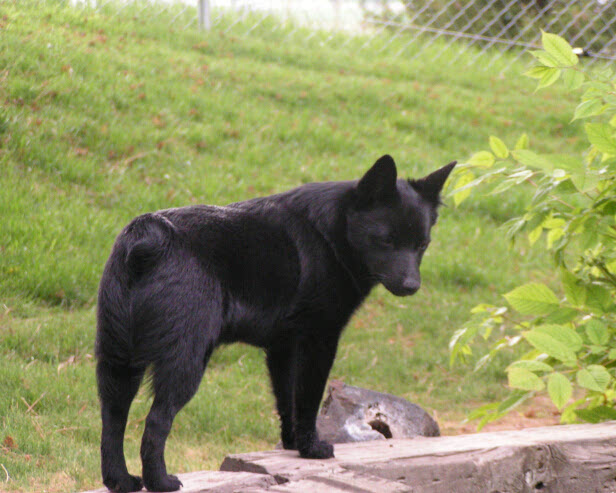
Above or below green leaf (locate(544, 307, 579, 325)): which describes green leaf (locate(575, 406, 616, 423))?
below

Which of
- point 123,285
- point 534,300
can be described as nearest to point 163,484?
point 123,285

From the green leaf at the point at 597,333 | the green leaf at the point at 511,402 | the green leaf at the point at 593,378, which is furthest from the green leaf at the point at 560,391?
the green leaf at the point at 511,402

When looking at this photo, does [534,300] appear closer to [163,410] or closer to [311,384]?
[311,384]

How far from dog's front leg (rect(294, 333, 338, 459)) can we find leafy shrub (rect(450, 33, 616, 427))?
2.74ft

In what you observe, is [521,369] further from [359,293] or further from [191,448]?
[191,448]

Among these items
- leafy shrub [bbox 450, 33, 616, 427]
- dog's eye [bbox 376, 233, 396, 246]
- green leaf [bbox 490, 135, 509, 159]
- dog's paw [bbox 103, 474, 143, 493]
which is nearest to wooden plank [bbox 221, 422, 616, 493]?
leafy shrub [bbox 450, 33, 616, 427]

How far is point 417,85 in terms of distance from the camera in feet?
35.7

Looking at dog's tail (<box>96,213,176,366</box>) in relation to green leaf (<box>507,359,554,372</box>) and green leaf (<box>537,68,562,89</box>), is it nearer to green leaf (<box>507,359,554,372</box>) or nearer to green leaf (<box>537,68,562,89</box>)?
green leaf (<box>507,359,554,372</box>)

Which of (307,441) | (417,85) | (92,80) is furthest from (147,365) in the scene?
(417,85)

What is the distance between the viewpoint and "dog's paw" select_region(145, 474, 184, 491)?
284 cm

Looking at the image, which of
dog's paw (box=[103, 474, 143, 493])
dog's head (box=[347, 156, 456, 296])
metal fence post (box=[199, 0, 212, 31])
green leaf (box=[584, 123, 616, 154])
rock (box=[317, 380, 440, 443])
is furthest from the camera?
metal fence post (box=[199, 0, 212, 31])

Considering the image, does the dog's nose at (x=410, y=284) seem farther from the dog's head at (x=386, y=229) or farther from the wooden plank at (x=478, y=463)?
the wooden plank at (x=478, y=463)

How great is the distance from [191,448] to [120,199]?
2.85 metres

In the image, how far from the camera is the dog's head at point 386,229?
348 centimetres
